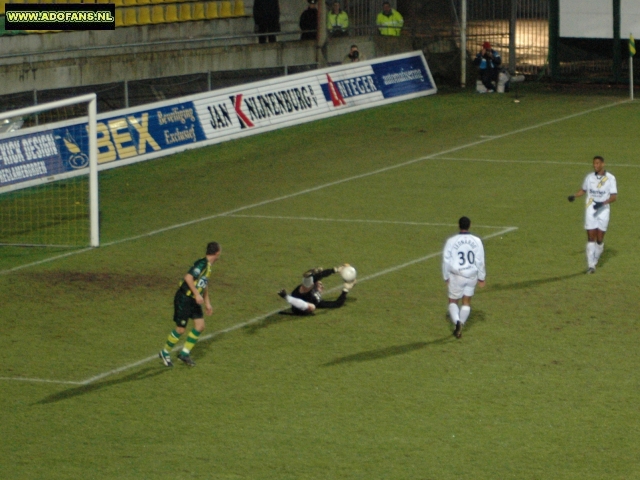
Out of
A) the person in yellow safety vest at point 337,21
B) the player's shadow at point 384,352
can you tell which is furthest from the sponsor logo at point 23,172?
the person in yellow safety vest at point 337,21

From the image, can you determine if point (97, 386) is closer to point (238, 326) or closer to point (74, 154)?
point (238, 326)

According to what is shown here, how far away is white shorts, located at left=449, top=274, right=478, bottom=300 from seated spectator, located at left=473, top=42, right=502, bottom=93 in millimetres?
25253

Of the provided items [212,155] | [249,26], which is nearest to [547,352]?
[212,155]

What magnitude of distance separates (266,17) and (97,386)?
28.4 meters

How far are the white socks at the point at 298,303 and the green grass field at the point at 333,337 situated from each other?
21 centimetres

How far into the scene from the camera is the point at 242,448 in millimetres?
11227

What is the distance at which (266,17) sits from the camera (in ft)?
131

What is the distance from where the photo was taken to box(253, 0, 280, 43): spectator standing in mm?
39591

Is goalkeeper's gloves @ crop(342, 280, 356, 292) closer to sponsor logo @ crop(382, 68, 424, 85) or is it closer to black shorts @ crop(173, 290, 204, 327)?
black shorts @ crop(173, 290, 204, 327)

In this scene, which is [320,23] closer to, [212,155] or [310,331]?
[212,155]

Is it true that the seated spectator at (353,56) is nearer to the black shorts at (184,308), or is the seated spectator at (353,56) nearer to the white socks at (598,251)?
the white socks at (598,251)

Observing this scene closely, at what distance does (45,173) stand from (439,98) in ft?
58.0

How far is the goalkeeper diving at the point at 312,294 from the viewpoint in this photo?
52.6ft

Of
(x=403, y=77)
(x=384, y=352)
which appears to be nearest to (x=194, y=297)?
(x=384, y=352)
